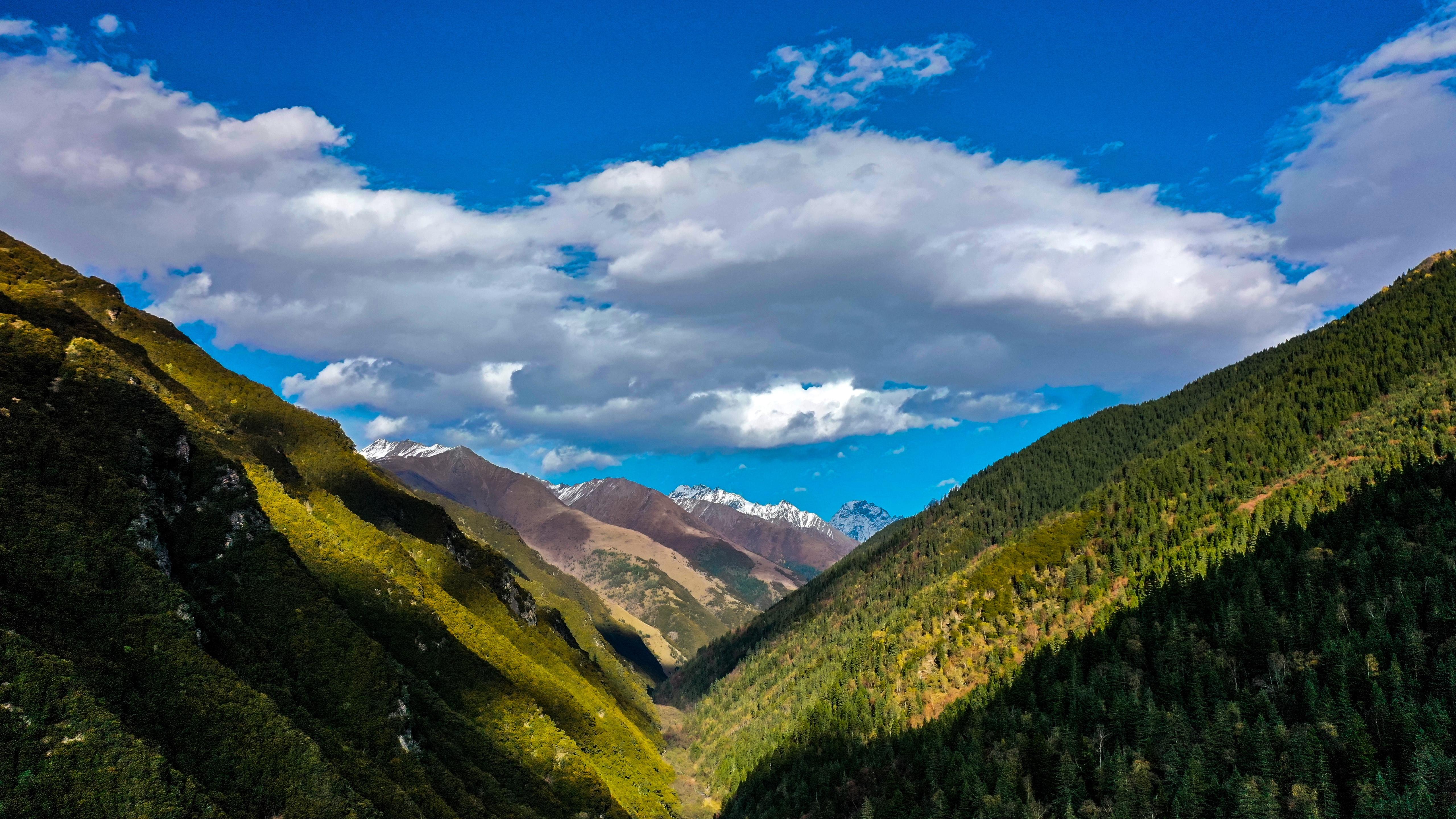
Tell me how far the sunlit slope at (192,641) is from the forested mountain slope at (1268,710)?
3578 inches

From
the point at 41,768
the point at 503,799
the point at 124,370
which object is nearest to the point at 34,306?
the point at 124,370

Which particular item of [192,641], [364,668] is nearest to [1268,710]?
[364,668]

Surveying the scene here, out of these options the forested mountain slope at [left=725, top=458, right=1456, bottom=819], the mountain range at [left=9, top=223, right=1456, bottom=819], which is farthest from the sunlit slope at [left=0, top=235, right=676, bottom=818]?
the forested mountain slope at [left=725, top=458, right=1456, bottom=819]

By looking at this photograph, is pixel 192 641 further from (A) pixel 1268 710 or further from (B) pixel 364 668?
(A) pixel 1268 710

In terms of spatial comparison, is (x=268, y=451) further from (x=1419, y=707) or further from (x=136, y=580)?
(x=1419, y=707)

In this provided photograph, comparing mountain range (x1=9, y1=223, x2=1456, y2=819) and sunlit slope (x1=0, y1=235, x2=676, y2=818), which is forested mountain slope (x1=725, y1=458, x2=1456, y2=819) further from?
sunlit slope (x1=0, y1=235, x2=676, y2=818)

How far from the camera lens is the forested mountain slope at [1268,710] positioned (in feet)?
423

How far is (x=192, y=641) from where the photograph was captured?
86875 mm

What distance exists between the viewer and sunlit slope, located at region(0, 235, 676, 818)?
70625mm

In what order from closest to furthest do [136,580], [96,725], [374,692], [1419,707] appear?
1. [96,725]
2. [136,580]
3. [374,692]
4. [1419,707]

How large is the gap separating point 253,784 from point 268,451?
118 m

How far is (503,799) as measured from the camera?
129 metres

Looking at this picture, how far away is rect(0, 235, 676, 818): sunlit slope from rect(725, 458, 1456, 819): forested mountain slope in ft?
298

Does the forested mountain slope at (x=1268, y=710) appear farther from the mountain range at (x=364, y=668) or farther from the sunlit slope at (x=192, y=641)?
the sunlit slope at (x=192, y=641)
